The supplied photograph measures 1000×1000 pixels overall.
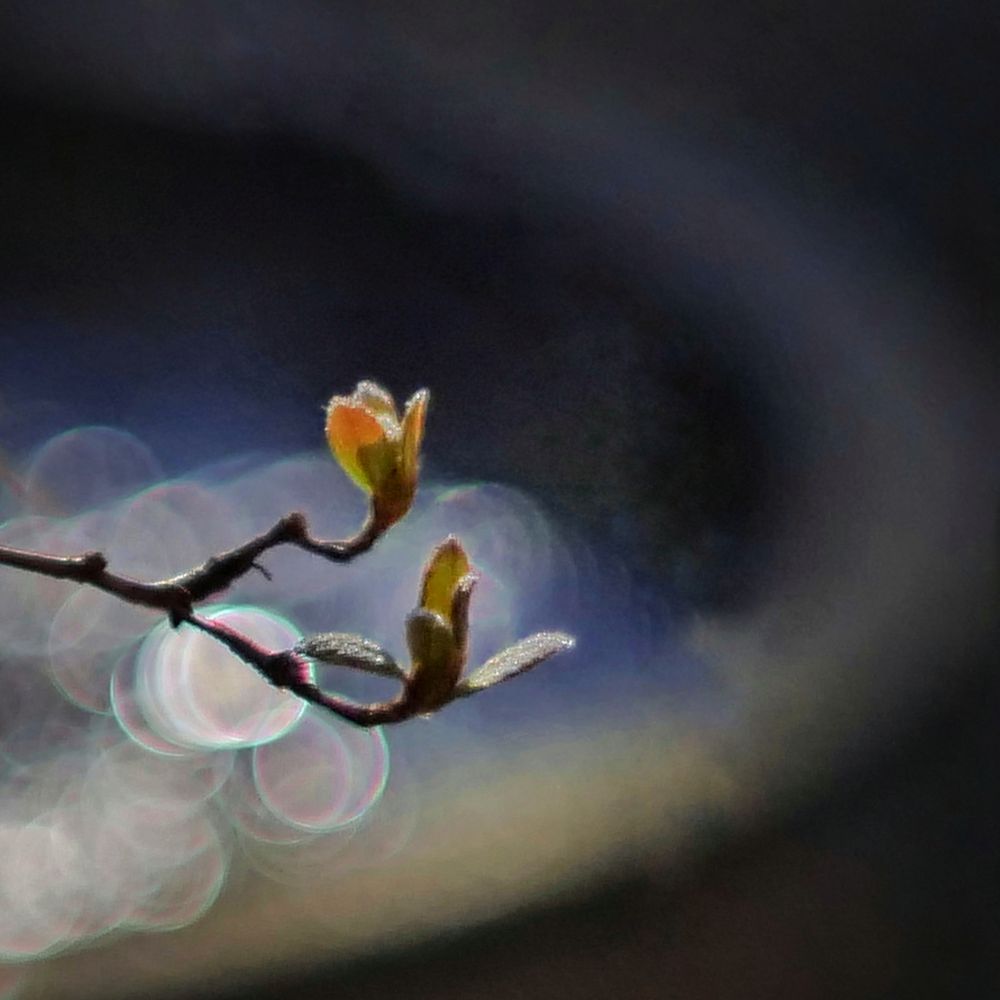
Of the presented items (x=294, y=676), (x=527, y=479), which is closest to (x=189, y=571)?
(x=294, y=676)

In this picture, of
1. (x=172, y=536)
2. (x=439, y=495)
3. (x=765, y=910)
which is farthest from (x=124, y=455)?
(x=765, y=910)

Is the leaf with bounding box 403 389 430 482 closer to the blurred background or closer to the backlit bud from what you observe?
the backlit bud

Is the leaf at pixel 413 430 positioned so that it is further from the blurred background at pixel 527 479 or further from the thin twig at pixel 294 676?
the blurred background at pixel 527 479

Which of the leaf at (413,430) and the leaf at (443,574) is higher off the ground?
the leaf at (413,430)

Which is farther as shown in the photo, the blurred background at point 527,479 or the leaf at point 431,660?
the blurred background at point 527,479

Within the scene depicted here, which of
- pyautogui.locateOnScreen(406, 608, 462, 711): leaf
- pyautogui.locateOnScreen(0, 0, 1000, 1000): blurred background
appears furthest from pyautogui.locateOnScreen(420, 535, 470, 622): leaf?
pyautogui.locateOnScreen(0, 0, 1000, 1000): blurred background

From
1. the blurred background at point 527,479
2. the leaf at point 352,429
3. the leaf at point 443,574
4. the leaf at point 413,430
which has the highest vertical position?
the blurred background at point 527,479

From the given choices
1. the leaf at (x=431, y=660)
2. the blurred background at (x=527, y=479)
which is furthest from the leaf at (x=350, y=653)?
the blurred background at (x=527, y=479)
